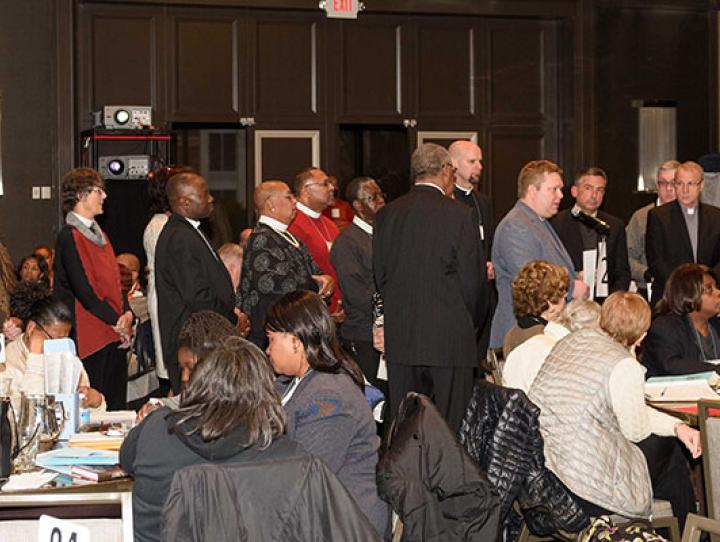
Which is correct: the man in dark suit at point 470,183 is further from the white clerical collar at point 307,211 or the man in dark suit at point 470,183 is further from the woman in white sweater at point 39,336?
the woman in white sweater at point 39,336

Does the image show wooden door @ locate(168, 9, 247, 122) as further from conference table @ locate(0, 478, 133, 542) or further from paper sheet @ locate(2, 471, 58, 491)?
conference table @ locate(0, 478, 133, 542)

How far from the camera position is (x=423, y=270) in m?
6.25

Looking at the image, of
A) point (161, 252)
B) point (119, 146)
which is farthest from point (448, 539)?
point (119, 146)

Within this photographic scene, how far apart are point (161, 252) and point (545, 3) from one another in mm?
5937

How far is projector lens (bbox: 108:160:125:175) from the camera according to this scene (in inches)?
383

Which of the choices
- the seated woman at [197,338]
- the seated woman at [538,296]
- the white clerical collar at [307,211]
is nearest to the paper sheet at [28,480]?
the seated woman at [197,338]

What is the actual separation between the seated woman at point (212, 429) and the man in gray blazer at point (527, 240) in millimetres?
3676

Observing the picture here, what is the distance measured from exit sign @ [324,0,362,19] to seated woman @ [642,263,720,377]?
5.37 metres

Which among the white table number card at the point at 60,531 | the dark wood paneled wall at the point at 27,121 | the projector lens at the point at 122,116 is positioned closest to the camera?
the white table number card at the point at 60,531

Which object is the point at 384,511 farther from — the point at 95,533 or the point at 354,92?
the point at 354,92

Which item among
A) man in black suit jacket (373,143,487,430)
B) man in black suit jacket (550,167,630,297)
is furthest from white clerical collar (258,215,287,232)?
man in black suit jacket (550,167,630,297)

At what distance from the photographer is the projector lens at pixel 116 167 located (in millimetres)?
9734

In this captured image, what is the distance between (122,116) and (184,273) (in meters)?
3.71

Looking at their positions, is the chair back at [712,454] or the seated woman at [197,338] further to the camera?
the seated woman at [197,338]
